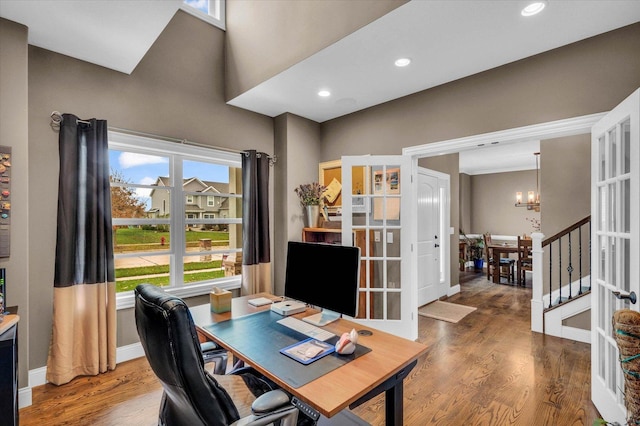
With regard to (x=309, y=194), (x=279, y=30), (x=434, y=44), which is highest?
(x=279, y=30)

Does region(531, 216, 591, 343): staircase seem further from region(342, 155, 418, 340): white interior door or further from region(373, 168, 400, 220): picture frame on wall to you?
region(373, 168, 400, 220): picture frame on wall

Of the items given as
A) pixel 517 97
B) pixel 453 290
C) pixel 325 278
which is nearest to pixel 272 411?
pixel 325 278

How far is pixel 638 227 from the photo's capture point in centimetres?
167

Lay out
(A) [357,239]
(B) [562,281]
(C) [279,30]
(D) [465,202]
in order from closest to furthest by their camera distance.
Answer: (C) [279,30]
(A) [357,239]
(B) [562,281]
(D) [465,202]

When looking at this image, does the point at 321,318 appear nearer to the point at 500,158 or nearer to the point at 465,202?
the point at 500,158

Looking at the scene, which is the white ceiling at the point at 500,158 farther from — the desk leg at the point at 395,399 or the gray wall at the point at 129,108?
the desk leg at the point at 395,399

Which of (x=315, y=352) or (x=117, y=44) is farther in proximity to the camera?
(x=117, y=44)

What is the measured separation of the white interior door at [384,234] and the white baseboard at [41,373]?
2.26 meters

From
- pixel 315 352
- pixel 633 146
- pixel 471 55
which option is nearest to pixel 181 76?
pixel 471 55

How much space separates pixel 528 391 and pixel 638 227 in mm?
1533

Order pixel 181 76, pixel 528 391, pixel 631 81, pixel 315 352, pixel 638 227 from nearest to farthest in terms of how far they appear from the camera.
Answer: pixel 315 352, pixel 638 227, pixel 631 81, pixel 528 391, pixel 181 76

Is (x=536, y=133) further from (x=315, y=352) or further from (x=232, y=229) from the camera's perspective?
(x=232, y=229)

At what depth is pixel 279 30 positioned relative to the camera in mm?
2920

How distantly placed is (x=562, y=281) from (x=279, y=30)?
4411mm
